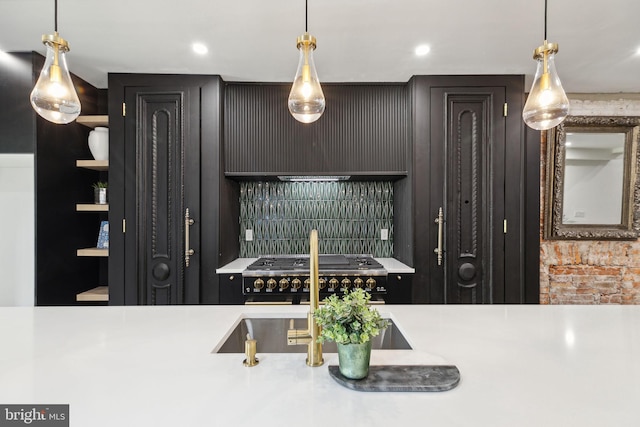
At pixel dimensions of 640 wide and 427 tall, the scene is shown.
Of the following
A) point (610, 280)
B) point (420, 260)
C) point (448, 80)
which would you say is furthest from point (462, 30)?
point (610, 280)

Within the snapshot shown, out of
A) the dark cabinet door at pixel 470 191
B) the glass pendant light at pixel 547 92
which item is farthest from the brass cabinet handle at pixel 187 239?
the glass pendant light at pixel 547 92

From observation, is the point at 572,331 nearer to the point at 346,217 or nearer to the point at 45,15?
the point at 346,217

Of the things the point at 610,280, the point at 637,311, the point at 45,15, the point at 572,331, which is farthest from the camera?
the point at 610,280

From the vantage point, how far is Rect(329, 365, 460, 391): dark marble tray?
81cm

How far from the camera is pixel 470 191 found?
2.52 metres

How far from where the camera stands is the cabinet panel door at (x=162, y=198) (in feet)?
8.21

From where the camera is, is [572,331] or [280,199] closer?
[572,331]

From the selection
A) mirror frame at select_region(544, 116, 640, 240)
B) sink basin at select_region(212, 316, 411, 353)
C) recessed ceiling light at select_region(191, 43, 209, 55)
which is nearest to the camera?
sink basin at select_region(212, 316, 411, 353)

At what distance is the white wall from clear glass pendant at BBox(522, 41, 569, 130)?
324cm

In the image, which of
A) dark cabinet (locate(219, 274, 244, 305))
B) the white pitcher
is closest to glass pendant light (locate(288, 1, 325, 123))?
dark cabinet (locate(219, 274, 244, 305))

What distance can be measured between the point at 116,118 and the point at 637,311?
336cm

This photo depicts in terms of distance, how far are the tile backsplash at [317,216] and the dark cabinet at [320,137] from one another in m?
0.40

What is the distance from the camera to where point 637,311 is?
→ 143 cm

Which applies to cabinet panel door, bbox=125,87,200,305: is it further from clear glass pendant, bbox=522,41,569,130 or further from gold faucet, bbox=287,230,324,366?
clear glass pendant, bbox=522,41,569,130
